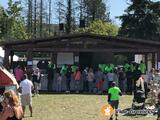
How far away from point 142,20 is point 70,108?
3615 cm

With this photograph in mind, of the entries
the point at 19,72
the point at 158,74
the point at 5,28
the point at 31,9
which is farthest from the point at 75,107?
the point at 31,9

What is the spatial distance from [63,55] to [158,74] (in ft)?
35.5

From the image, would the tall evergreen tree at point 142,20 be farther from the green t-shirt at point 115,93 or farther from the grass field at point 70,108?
the green t-shirt at point 115,93

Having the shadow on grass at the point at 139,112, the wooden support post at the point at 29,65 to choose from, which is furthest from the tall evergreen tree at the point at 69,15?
the shadow on grass at the point at 139,112

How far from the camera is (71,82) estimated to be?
3456 centimetres

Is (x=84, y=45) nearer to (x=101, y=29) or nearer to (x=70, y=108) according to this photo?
(x=70, y=108)

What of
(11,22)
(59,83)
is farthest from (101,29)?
(59,83)

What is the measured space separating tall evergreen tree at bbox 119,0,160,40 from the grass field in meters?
30.3

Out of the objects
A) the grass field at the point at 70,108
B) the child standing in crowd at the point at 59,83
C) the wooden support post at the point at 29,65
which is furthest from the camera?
the child standing in crowd at the point at 59,83

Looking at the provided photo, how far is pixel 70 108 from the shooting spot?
2352 centimetres

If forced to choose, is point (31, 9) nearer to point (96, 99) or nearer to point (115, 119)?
point (96, 99)

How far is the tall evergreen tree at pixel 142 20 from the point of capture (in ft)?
189

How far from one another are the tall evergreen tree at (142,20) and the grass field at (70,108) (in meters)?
30.3

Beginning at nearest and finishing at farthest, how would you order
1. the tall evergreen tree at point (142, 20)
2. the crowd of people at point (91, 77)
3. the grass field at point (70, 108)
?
the grass field at point (70, 108) < the crowd of people at point (91, 77) < the tall evergreen tree at point (142, 20)
